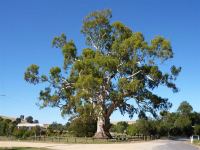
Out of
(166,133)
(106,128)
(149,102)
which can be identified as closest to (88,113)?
(106,128)

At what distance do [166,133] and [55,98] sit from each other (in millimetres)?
51399

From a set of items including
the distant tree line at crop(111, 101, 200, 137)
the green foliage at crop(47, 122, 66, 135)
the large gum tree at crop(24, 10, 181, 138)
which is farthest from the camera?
the distant tree line at crop(111, 101, 200, 137)

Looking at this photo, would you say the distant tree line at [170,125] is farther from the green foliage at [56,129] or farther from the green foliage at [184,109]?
the green foliage at [56,129]

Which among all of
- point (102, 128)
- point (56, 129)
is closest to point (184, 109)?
point (56, 129)

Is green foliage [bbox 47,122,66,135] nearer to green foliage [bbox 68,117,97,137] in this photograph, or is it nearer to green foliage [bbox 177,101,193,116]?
green foliage [bbox 68,117,97,137]

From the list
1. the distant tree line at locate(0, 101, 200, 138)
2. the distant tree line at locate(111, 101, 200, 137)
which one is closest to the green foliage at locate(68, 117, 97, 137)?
the distant tree line at locate(0, 101, 200, 138)

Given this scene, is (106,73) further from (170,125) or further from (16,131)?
(170,125)

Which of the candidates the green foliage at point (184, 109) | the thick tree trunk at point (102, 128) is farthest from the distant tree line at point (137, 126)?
the thick tree trunk at point (102, 128)

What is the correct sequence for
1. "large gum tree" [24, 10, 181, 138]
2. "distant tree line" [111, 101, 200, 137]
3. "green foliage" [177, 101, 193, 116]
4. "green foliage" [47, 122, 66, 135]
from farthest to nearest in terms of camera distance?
"green foliage" [177, 101, 193, 116]
"distant tree line" [111, 101, 200, 137]
"green foliage" [47, 122, 66, 135]
"large gum tree" [24, 10, 181, 138]

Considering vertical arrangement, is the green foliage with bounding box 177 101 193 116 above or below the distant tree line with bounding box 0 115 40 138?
above

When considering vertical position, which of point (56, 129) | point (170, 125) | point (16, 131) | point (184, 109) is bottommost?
point (16, 131)

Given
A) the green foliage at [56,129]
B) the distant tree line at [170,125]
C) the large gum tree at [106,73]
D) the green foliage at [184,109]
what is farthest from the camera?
the green foliage at [184,109]

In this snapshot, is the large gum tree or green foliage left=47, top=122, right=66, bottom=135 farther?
green foliage left=47, top=122, right=66, bottom=135

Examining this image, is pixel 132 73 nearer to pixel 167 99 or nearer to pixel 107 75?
pixel 107 75
